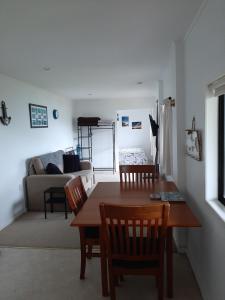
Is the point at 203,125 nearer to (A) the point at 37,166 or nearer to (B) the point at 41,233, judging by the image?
(B) the point at 41,233

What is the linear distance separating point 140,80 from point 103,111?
3131mm

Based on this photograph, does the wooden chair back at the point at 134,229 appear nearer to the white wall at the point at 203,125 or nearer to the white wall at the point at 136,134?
the white wall at the point at 203,125

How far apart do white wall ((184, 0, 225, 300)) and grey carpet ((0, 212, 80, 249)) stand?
5.10 feet

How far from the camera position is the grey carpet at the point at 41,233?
3.18 metres

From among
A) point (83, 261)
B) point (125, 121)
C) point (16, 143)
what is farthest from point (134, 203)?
point (125, 121)

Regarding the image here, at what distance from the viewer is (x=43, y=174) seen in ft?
15.2

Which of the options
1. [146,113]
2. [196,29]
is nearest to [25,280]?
[196,29]

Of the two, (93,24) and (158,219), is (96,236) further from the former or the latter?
(93,24)

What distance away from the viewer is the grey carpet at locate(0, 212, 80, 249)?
3.18 m

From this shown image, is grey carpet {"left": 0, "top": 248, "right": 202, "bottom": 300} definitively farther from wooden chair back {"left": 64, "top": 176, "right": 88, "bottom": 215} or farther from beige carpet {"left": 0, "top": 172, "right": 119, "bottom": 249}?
wooden chair back {"left": 64, "top": 176, "right": 88, "bottom": 215}

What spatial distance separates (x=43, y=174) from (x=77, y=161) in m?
1.42

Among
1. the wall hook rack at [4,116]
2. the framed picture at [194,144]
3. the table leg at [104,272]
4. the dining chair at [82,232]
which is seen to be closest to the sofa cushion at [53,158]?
the wall hook rack at [4,116]

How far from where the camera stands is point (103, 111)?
7695 mm

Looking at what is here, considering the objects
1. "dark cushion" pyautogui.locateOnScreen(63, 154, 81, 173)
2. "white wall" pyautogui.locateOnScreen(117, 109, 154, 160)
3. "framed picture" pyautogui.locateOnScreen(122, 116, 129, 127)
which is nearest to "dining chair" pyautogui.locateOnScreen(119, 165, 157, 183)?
"dark cushion" pyautogui.locateOnScreen(63, 154, 81, 173)
